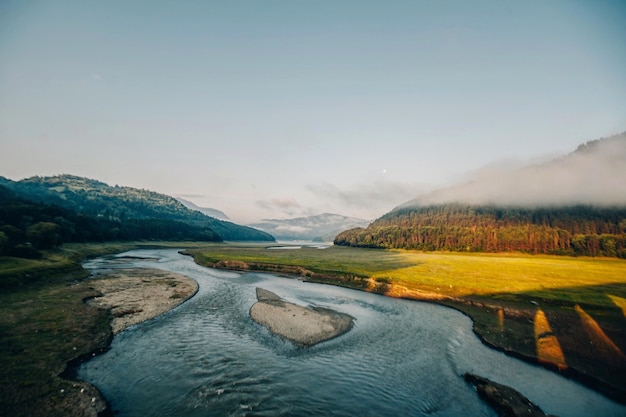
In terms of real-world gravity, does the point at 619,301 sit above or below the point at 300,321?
above

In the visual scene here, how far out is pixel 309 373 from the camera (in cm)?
2236

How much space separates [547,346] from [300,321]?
27321mm

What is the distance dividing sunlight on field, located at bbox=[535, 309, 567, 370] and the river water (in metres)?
2.63

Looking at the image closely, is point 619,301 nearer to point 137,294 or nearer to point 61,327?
point 61,327

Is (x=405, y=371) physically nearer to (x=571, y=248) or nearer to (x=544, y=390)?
(x=544, y=390)

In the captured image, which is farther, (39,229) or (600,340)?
(39,229)

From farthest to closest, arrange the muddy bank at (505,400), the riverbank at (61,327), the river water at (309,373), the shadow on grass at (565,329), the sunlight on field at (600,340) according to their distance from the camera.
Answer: the sunlight on field at (600,340), the shadow on grass at (565,329), the river water at (309,373), the muddy bank at (505,400), the riverbank at (61,327)

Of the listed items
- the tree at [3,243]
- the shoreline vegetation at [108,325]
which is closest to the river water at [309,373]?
the shoreline vegetation at [108,325]

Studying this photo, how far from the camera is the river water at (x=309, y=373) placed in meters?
17.8

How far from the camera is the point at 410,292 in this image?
2030 inches

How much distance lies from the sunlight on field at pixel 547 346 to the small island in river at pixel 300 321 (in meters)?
19.8

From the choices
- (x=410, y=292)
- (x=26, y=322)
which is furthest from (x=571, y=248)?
(x=26, y=322)

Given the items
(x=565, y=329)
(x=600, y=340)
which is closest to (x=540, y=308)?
(x=565, y=329)

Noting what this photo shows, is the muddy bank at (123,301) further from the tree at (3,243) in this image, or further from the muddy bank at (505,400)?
the muddy bank at (505,400)
